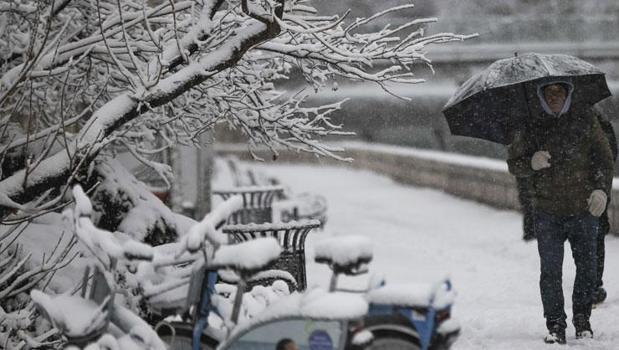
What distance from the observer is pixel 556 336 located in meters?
6.60

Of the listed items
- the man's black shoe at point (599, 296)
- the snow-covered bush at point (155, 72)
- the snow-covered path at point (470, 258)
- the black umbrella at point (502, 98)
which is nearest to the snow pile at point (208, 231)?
the snow-covered path at point (470, 258)

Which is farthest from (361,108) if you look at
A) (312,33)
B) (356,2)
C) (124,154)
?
(312,33)

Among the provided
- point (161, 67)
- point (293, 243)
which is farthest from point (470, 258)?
→ point (161, 67)

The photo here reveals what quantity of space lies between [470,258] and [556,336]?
597 cm

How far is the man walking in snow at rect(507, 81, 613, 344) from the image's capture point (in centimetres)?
663

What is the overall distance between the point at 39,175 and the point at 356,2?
123 ft

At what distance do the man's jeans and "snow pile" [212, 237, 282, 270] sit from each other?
12.2ft

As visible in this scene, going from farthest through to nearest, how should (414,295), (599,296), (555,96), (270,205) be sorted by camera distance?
(270,205), (599,296), (555,96), (414,295)

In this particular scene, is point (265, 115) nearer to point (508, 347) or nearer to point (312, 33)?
point (312, 33)

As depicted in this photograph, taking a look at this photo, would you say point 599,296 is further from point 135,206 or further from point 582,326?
point 135,206

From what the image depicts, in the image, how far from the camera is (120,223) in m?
7.02

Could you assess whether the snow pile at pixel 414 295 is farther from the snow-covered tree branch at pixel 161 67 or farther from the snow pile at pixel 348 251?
the snow-covered tree branch at pixel 161 67

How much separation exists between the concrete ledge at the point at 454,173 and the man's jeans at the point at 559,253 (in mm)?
3814

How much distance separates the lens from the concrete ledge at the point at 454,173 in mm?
17250
